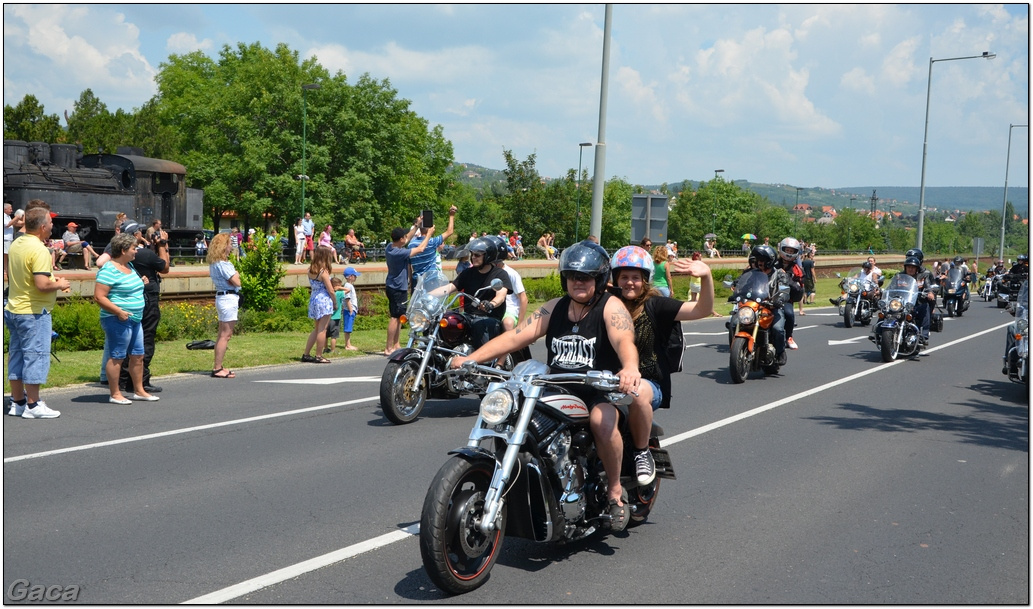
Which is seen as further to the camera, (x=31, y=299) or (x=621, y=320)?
(x=31, y=299)

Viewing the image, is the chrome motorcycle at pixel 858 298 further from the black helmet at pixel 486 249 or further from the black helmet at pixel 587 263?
the black helmet at pixel 587 263

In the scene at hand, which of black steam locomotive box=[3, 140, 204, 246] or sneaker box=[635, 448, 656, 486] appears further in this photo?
black steam locomotive box=[3, 140, 204, 246]

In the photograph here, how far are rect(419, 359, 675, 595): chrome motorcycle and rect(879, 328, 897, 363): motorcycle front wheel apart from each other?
11697mm

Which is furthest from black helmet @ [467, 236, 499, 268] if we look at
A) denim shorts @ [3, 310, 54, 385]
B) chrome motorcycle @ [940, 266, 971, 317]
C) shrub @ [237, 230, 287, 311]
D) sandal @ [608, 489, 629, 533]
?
chrome motorcycle @ [940, 266, 971, 317]

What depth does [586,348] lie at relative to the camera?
5.21 meters

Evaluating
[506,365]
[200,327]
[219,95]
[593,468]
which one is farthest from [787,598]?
[219,95]

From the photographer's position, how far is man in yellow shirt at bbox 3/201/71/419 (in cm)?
859

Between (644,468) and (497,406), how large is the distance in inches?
47.0

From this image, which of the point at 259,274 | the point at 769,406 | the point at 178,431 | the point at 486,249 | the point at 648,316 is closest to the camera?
the point at 648,316

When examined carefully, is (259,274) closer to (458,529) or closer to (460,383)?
(460,383)

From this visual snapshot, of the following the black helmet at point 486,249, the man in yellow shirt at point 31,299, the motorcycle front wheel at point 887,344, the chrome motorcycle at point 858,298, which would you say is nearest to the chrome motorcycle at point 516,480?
the black helmet at point 486,249

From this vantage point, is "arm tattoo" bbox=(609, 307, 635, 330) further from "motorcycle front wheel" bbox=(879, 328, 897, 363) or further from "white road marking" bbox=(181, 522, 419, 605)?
"motorcycle front wheel" bbox=(879, 328, 897, 363)

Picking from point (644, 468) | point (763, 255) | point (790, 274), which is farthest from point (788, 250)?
point (644, 468)

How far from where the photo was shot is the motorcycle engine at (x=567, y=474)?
4.95 m
